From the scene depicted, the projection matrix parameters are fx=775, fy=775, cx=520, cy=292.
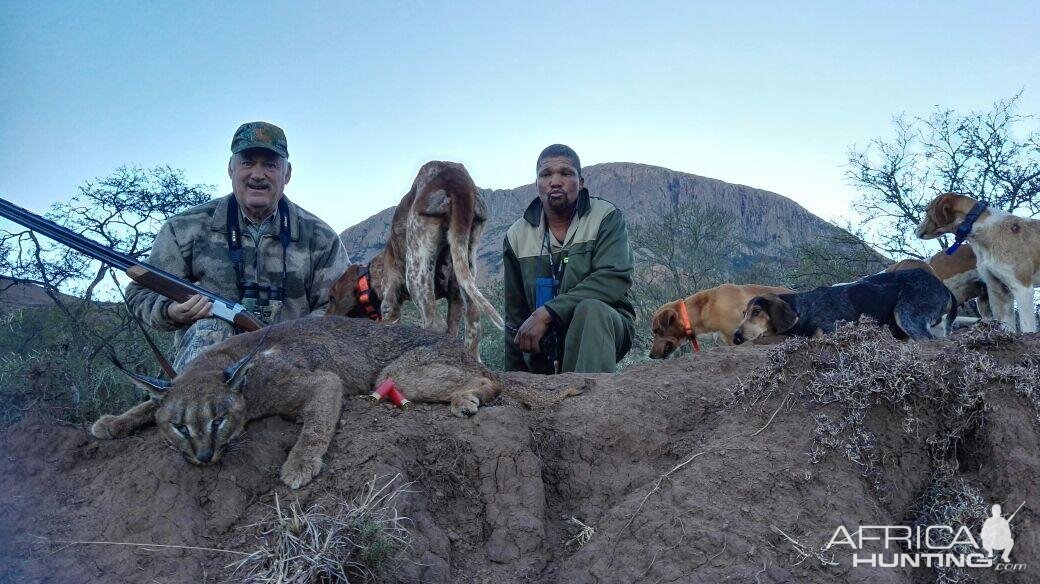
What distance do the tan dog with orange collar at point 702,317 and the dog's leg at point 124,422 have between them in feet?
22.7

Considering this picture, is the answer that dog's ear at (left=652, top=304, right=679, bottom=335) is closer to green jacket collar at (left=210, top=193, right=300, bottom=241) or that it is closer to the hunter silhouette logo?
green jacket collar at (left=210, top=193, right=300, bottom=241)

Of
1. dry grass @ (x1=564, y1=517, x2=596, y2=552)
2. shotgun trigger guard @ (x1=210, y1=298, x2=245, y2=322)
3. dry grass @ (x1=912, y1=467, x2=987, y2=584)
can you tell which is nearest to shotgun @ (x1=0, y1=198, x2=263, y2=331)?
shotgun trigger guard @ (x1=210, y1=298, x2=245, y2=322)

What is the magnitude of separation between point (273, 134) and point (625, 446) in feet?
12.5

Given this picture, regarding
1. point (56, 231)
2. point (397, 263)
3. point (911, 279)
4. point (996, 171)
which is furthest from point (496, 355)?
point (996, 171)

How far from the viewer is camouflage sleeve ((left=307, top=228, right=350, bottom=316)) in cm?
644

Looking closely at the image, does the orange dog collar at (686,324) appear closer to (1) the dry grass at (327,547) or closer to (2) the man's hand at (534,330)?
(2) the man's hand at (534,330)

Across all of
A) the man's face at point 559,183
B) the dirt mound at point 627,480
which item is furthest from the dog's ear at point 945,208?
the dirt mound at point 627,480

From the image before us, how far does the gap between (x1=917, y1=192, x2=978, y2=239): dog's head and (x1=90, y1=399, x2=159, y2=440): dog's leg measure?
9479 mm

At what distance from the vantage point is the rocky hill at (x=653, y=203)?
154ft

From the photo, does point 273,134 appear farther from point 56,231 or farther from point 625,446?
point 625,446

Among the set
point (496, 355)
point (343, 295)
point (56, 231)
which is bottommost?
point (496, 355)

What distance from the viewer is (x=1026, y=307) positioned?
8.88m

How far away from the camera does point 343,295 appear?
6.62m

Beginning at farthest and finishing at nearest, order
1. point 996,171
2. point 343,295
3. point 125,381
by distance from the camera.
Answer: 1. point 996,171
2. point 343,295
3. point 125,381
